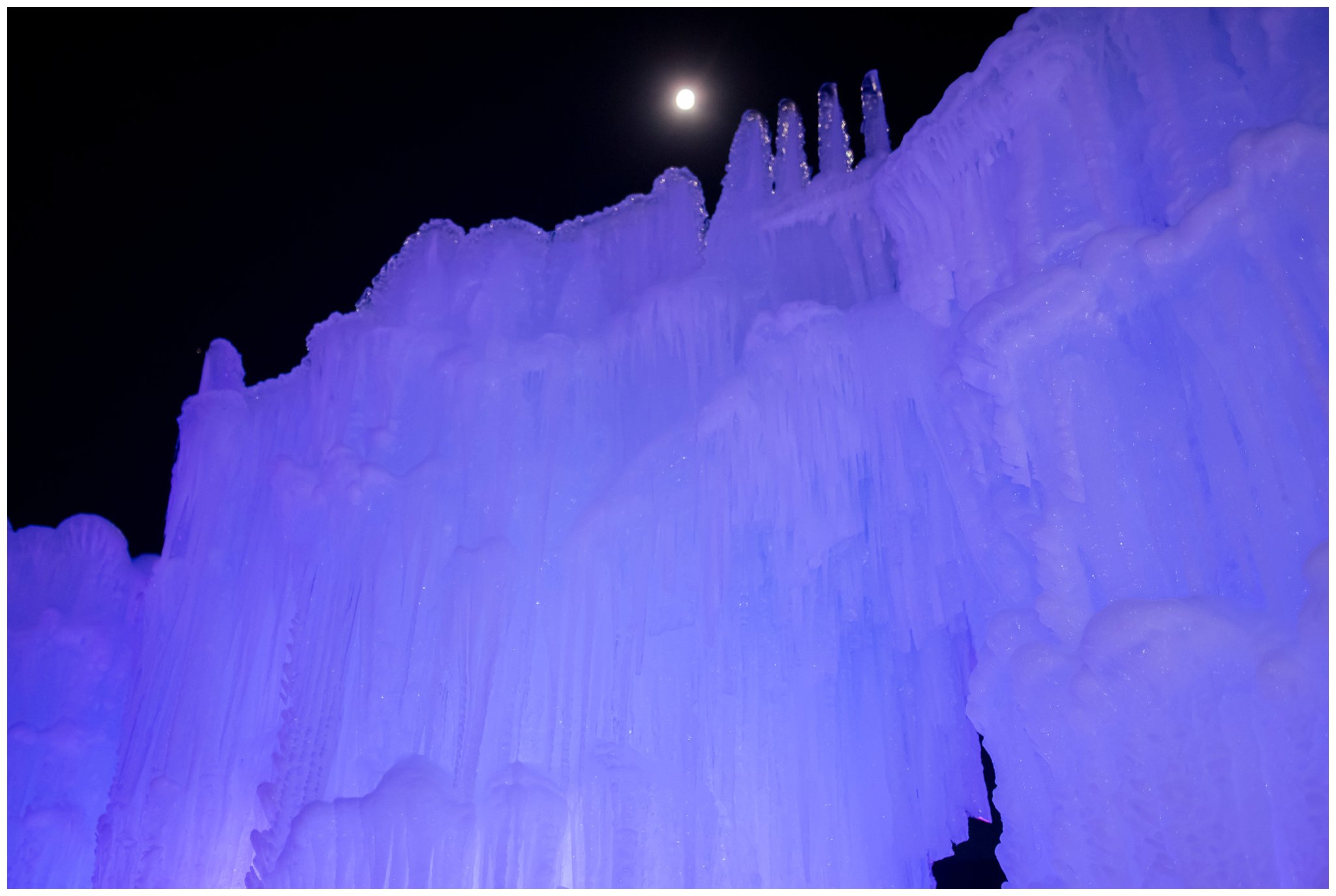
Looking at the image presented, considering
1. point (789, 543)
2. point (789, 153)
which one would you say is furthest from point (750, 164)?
point (789, 543)

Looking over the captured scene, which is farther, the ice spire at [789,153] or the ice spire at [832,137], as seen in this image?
the ice spire at [789,153]

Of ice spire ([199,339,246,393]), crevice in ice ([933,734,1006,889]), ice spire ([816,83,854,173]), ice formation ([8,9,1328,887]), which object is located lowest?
crevice in ice ([933,734,1006,889])

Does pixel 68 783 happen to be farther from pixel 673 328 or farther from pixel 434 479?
pixel 673 328

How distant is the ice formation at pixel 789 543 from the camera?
3.22 meters

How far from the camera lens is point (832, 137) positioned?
6219mm

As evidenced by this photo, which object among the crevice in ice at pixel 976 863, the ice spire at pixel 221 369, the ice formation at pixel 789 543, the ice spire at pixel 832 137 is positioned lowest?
the crevice in ice at pixel 976 863

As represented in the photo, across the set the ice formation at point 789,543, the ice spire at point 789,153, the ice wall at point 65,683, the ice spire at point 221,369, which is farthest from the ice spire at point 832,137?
the ice wall at point 65,683

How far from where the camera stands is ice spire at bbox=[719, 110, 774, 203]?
6.43 m

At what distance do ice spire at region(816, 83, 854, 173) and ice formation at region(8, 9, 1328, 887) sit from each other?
3 centimetres

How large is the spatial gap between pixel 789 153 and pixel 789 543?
2830mm

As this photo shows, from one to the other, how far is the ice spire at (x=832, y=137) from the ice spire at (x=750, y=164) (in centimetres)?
43

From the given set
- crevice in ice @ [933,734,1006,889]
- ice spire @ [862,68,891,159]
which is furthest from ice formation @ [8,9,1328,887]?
crevice in ice @ [933,734,1006,889]

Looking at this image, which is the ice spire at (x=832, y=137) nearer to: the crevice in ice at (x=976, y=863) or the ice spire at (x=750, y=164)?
the ice spire at (x=750, y=164)

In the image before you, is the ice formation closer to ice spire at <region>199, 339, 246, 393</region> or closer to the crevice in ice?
ice spire at <region>199, 339, 246, 393</region>
